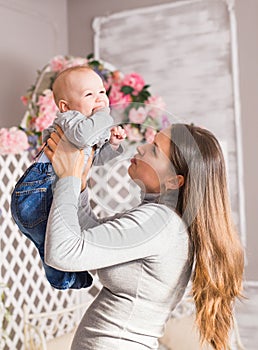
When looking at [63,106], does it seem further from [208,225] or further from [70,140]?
[208,225]

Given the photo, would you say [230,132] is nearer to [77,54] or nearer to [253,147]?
[253,147]

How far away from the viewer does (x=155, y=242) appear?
148 cm

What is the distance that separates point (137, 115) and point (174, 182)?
0.17 meters

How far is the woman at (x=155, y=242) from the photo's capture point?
1372 mm

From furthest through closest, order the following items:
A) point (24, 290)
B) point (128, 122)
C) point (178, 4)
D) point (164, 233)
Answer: point (178, 4), point (24, 290), point (164, 233), point (128, 122)

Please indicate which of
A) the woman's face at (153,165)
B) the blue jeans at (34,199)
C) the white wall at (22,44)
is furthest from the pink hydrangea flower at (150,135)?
the white wall at (22,44)

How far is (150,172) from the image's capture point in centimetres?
142

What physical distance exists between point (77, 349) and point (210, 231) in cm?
42

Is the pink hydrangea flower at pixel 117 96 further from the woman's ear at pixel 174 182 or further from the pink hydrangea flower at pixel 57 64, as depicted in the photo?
the woman's ear at pixel 174 182

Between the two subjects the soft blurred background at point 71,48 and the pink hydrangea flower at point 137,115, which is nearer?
the pink hydrangea flower at point 137,115

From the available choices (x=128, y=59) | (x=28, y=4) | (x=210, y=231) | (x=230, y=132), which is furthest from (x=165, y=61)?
(x=210, y=231)

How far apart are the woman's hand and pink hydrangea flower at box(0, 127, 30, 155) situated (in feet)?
5.67

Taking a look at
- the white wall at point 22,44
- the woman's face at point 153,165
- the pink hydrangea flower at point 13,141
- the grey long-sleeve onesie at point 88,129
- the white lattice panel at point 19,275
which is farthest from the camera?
the white wall at point 22,44

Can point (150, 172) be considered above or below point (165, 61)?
below
